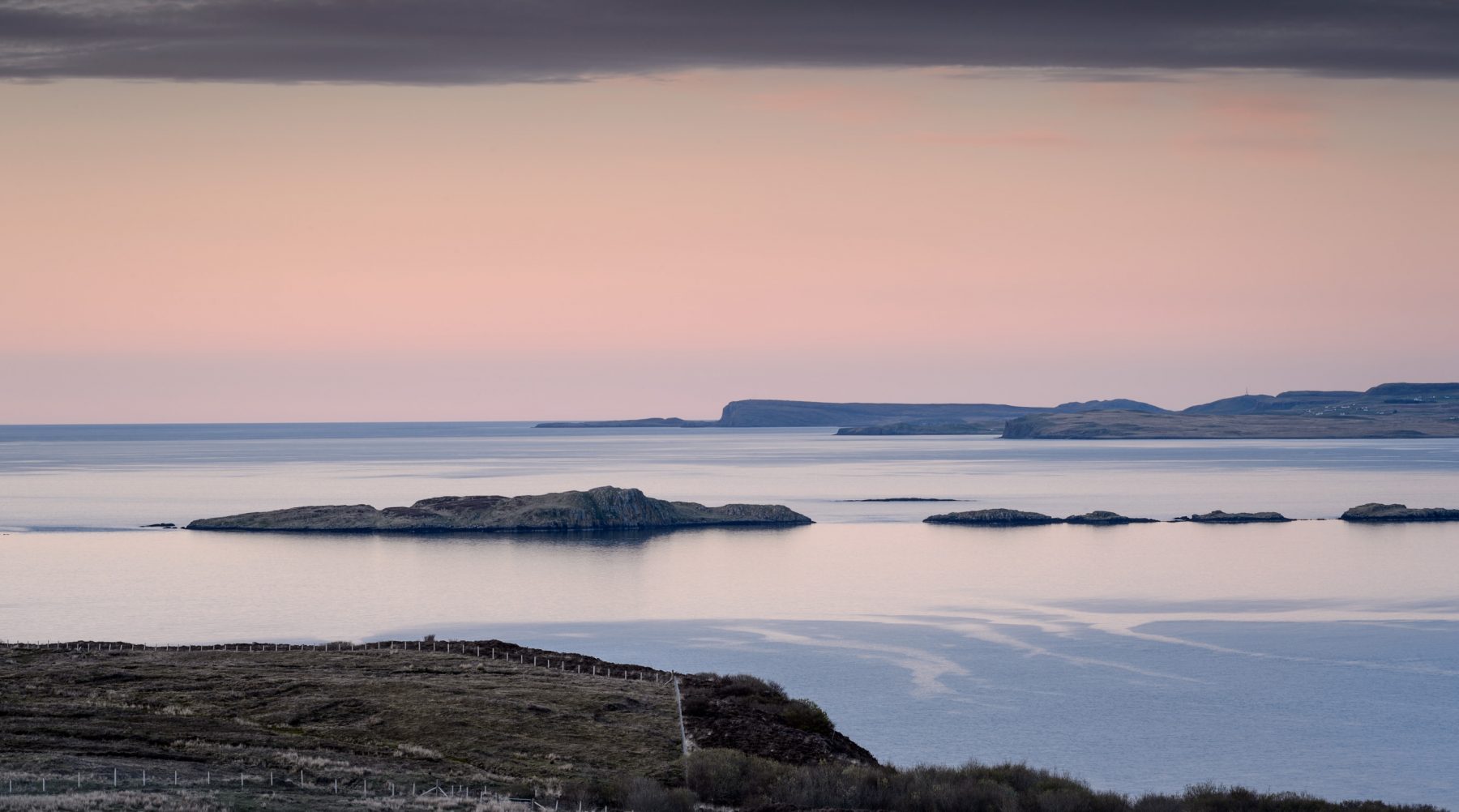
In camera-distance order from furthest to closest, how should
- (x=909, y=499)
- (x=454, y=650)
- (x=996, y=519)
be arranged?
(x=909, y=499) → (x=996, y=519) → (x=454, y=650)

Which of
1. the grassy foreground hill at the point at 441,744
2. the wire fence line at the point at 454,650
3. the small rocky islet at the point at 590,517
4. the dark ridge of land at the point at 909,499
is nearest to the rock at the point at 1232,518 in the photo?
the small rocky islet at the point at 590,517

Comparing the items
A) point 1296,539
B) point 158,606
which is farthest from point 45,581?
point 1296,539

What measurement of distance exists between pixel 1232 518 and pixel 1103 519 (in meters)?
11.3

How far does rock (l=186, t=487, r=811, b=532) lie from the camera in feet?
386

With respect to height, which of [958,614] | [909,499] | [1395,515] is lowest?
[958,614]

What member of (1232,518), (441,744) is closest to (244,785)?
(441,744)

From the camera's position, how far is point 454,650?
177 feet

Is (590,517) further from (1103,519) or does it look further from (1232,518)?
(1232,518)

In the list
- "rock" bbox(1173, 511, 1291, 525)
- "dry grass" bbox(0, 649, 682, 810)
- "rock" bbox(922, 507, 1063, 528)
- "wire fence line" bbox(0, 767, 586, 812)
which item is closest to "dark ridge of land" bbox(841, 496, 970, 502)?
"rock" bbox(922, 507, 1063, 528)

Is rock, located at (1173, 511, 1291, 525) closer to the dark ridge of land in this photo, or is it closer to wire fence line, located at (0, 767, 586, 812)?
the dark ridge of land

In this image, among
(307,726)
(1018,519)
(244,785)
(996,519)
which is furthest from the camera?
(996,519)

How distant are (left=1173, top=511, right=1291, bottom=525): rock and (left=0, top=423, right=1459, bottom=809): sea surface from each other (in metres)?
3.75

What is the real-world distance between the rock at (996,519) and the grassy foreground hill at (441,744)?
75.4 meters

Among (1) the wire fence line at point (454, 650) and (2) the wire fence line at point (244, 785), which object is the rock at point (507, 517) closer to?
(1) the wire fence line at point (454, 650)
